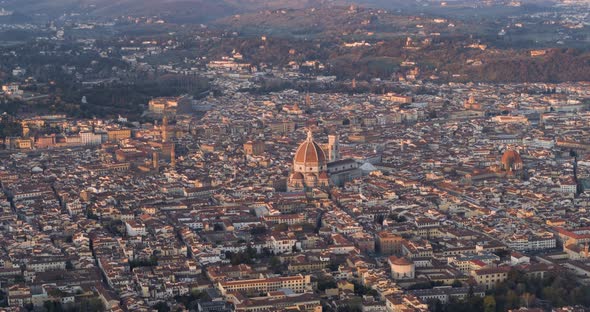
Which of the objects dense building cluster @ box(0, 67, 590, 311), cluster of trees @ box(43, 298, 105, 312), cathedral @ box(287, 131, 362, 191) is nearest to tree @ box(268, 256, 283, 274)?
dense building cluster @ box(0, 67, 590, 311)

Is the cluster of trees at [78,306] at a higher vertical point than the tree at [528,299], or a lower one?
higher

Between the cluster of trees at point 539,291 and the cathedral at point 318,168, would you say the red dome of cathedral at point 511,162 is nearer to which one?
the cathedral at point 318,168

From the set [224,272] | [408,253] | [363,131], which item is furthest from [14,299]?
[363,131]

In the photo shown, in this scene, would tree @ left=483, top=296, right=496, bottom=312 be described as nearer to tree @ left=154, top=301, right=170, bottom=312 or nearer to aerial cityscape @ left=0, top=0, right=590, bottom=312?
aerial cityscape @ left=0, top=0, right=590, bottom=312

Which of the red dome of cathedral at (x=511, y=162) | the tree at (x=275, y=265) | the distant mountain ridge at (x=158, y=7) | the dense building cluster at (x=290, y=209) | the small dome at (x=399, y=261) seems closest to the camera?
the dense building cluster at (x=290, y=209)

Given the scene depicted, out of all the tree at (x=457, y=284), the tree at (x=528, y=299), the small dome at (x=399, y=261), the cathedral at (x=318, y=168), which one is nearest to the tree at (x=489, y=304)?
the tree at (x=528, y=299)

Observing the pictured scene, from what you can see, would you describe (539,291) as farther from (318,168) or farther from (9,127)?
(9,127)
